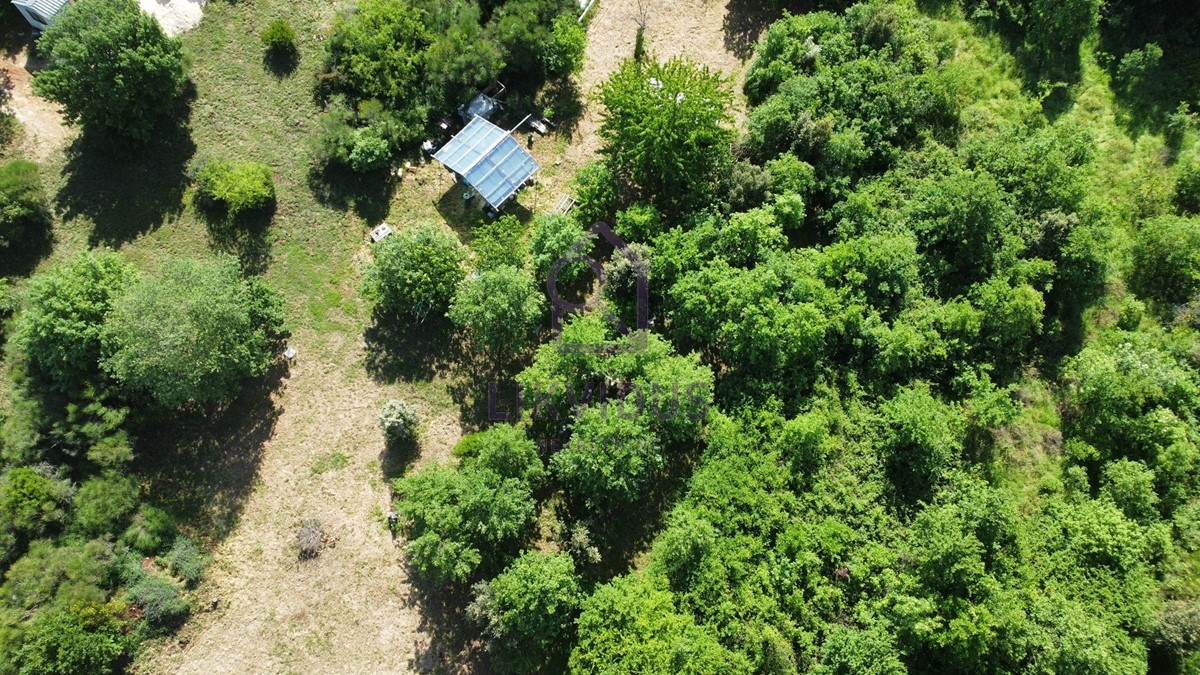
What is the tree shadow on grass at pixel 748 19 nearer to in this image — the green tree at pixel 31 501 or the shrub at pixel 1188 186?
the shrub at pixel 1188 186

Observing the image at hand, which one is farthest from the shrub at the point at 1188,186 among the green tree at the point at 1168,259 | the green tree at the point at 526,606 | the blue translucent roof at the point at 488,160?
the green tree at the point at 526,606

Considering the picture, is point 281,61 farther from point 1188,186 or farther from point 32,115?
point 1188,186

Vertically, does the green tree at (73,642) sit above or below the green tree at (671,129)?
below

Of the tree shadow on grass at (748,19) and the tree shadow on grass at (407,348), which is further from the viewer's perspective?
the tree shadow on grass at (748,19)

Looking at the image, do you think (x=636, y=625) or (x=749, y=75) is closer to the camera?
(x=636, y=625)

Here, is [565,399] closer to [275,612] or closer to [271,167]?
[275,612]

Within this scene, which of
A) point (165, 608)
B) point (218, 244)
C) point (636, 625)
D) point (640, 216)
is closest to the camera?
point (636, 625)

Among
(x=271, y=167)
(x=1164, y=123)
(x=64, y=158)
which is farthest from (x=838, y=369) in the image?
(x=64, y=158)
